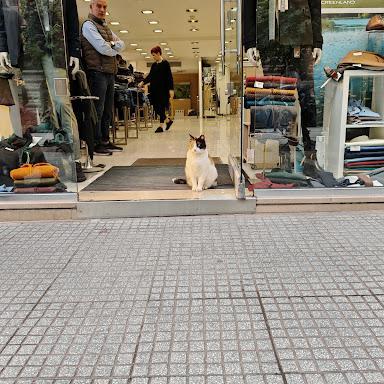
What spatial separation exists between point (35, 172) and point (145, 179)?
110 centimetres

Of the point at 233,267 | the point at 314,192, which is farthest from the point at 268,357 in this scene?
the point at 314,192

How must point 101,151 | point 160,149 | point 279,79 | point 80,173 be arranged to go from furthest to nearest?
point 160,149 → point 101,151 → point 80,173 → point 279,79

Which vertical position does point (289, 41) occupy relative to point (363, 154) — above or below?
above

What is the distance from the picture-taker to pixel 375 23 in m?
3.63

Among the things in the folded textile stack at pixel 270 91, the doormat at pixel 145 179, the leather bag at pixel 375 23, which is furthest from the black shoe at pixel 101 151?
the leather bag at pixel 375 23

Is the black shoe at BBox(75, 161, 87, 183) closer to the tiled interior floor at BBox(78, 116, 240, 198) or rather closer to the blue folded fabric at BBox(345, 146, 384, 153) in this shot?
the tiled interior floor at BBox(78, 116, 240, 198)

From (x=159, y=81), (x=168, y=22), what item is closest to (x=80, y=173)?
(x=159, y=81)

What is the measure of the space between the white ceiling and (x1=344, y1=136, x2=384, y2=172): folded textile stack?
4.37 metres

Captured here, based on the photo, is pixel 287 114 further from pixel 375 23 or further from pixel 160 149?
pixel 160 149

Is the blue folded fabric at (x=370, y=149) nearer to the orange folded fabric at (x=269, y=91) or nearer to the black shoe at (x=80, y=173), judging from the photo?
the orange folded fabric at (x=269, y=91)

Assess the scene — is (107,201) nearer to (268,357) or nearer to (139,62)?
(268,357)

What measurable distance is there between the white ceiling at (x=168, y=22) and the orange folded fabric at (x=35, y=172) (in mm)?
4763

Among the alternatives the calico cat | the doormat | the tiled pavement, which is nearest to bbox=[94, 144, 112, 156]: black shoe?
the doormat

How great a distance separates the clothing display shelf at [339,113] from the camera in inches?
140
